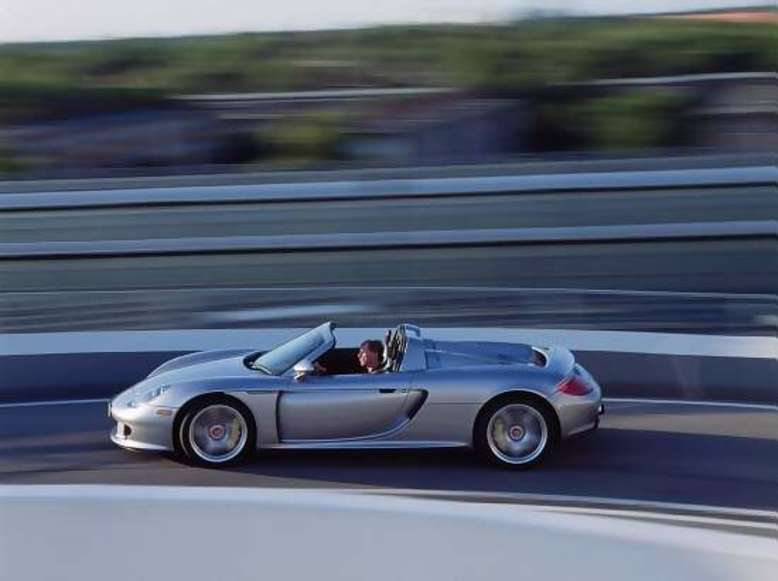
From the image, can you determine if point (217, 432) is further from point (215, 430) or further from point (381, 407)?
point (381, 407)

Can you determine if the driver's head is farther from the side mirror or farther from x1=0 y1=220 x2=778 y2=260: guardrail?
x1=0 y1=220 x2=778 y2=260: guardrail

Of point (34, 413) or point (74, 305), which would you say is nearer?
point (34, 413)

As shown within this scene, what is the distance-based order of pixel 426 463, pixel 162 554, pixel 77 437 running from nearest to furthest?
pixel 162 554 → pixel 426 463 → pixel 77 437

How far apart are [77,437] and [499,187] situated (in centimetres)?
1287

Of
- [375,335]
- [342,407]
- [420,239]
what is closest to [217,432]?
[342,407]

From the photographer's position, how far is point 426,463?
8086 mm

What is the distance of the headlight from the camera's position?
8.05 meters

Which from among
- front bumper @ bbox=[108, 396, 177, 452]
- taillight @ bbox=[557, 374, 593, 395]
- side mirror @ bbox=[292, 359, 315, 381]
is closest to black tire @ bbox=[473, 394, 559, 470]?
taillight @ bbox=[557, 374, 593, 395]

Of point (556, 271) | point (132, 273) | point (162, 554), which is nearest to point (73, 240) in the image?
point (132, 273)

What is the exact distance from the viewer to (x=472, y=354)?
812cm

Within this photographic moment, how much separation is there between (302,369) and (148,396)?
36.9 inches

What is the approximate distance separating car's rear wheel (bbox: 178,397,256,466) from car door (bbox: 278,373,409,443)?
0.72 ft

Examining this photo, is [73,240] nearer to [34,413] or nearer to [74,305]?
[74,305]

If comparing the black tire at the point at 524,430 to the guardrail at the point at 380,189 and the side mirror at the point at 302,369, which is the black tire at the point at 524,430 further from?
the guardrail at the point at 380,189
